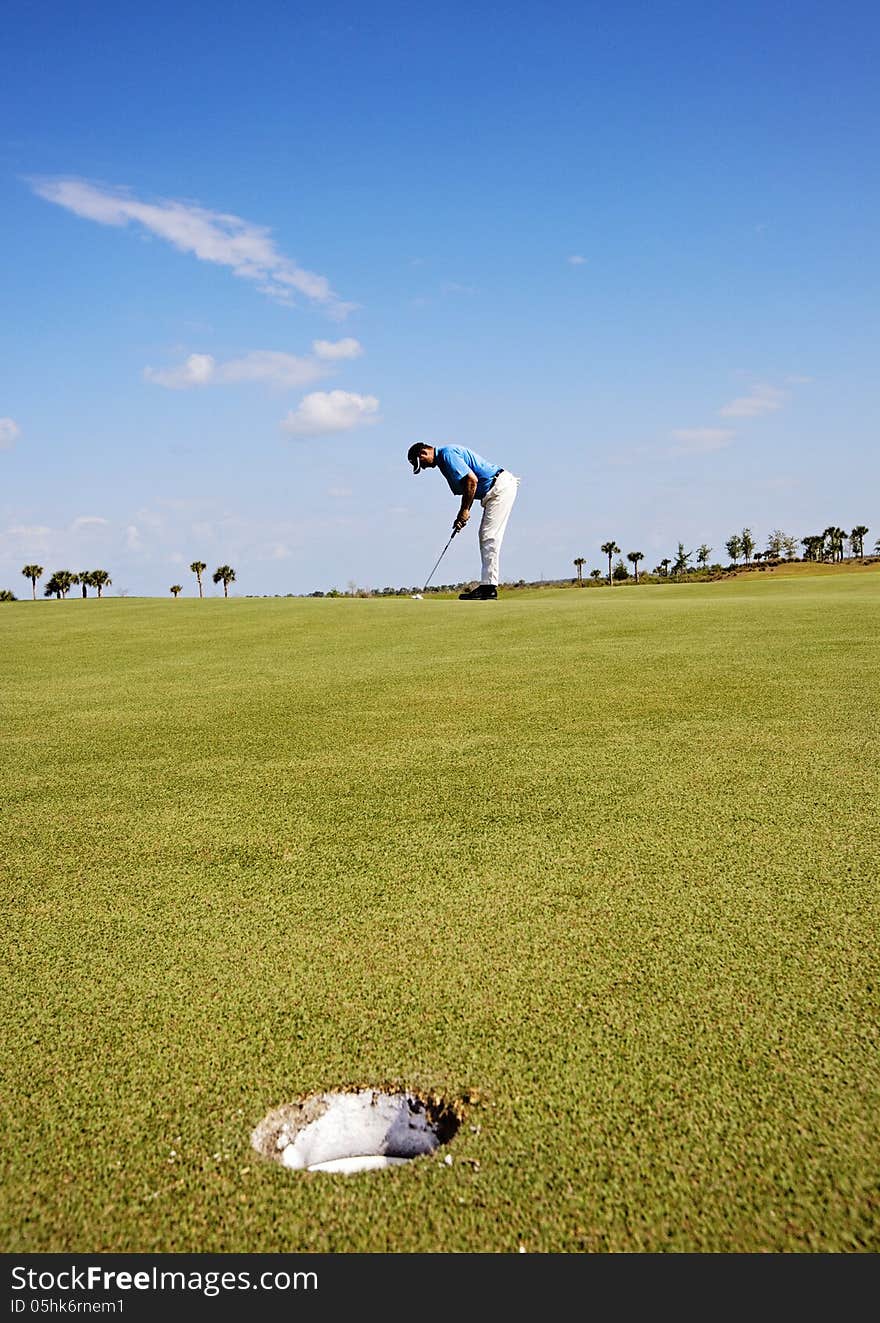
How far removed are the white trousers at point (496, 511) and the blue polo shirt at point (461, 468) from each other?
5.6 inches

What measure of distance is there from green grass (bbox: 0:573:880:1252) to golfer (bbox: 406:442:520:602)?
6.97m

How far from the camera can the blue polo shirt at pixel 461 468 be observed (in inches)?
453

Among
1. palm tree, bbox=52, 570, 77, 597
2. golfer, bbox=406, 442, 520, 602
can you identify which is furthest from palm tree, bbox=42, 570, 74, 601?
golfer, bbox=406, 442, 520, 602

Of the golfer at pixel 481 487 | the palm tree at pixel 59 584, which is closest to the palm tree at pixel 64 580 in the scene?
the palm tree at pixel 59 584

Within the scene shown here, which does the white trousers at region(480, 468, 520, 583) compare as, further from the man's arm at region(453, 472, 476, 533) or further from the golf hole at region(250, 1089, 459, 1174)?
the golf hole at region(250, 1089, 459, 1174)

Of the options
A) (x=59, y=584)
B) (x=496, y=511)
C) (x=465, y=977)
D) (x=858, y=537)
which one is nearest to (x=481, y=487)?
(x=496, y=511)

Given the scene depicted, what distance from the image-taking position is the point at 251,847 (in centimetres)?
318

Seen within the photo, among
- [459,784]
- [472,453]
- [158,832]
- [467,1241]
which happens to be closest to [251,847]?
[158,832]

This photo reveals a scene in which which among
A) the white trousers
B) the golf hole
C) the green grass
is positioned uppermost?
the white trousers

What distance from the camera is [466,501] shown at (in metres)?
11.5

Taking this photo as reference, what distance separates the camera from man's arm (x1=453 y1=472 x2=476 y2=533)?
1146 centimetres

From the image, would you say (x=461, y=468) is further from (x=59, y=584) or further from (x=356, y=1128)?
(x=59, y=584)

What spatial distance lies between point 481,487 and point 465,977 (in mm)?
10501
